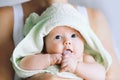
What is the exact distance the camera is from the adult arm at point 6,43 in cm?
109

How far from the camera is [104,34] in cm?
121

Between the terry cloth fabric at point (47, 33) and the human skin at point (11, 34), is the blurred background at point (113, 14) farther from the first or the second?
the terry cloth fabric at point (47, 33)

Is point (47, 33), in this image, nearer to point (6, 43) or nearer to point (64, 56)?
point (64, 56)

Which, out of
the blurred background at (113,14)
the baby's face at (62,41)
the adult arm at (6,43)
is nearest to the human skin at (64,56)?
the baby's face at (62,41)

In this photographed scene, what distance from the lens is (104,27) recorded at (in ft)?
4.03

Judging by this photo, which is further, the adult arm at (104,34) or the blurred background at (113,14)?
the blurred background at (113,14)

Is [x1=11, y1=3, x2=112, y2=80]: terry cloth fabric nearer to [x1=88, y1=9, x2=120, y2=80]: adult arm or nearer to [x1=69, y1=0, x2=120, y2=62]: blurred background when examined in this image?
[x1=88, y1=9, x2=120, y2=80]: adult arm

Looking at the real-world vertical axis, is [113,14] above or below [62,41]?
above

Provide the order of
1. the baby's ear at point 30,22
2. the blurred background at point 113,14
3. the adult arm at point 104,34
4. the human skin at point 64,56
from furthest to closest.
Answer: the blurred background at point 113,14 → the adult arm at point 104,34 → the baby's ear at point 30,22 → the human skin at point 64,56

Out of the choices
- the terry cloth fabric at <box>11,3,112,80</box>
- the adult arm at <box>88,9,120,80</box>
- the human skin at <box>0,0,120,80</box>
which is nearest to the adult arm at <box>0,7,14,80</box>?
the human skin at <box>0,0,120,80</box>

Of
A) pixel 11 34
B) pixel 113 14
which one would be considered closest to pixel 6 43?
pixel 11 34

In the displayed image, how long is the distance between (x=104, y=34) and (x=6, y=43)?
38 centimetres

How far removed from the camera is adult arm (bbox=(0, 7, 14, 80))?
1.09 m

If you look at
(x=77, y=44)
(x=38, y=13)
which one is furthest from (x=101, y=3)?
(x=77, y=44)
